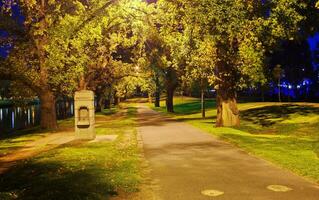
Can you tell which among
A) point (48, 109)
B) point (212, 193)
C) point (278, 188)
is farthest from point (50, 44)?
point (278, 188)

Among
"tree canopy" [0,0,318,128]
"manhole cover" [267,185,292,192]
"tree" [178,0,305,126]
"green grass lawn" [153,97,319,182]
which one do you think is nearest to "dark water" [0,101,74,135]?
"tree canopy" [0,0,318,128]

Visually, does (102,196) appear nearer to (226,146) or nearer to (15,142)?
(226,146)

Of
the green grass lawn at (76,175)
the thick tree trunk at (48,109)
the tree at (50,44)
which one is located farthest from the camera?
the thick tree trunk at (48,109)

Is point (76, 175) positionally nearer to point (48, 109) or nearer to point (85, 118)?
point (85, 118)

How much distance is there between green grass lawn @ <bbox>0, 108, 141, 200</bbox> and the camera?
9.28m

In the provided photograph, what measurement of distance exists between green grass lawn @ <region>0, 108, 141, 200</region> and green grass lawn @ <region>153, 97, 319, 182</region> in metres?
4.12

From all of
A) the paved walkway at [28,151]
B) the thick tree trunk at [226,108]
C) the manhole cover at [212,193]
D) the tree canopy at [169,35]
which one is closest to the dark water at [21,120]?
the tree canopy at [169,35]

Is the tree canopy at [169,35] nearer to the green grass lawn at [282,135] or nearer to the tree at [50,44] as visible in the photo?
the tree at [50,44]

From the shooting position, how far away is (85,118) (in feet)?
70.8

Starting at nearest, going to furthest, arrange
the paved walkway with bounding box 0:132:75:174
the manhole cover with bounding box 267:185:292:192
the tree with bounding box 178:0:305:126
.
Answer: the manhole cover with bounding box 267:185:292:192 < the paved walkway with bounding box 0:132:75:174 < the tree with bounding box 178:0:305:126

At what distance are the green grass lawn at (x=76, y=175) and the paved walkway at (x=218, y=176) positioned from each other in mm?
680

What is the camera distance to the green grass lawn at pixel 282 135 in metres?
13.2

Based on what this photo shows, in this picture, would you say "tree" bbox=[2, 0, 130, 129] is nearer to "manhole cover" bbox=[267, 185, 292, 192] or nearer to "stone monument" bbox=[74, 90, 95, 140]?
"stone monument" bbox=[74, 90, 95, 140]

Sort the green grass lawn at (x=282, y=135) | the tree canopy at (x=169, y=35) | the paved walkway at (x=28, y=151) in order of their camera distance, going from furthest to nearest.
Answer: the tree canopy at (x=169, y=35)
the paved walkway at (x=28, y=151)
the green grass lawn at (x=282, y=135)
